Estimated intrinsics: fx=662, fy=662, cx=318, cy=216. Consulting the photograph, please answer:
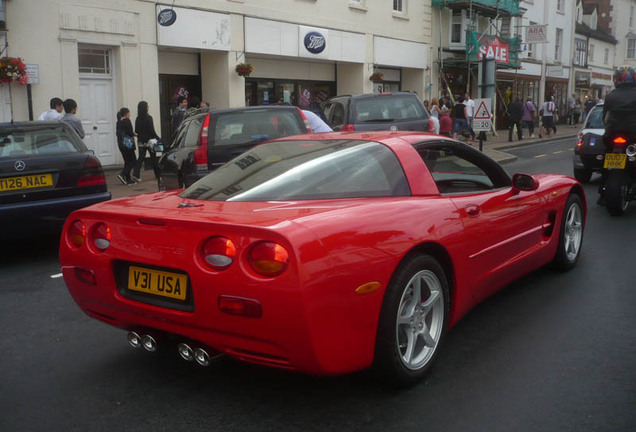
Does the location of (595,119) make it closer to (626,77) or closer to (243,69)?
(626,77)

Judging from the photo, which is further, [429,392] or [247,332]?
[429,392]

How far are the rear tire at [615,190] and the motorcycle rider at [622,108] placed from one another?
18 centimetres

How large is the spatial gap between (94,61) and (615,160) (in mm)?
11945

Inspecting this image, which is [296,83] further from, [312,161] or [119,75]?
[312,161]

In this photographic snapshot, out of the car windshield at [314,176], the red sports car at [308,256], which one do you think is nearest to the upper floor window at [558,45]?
the red sports car at [308,256]

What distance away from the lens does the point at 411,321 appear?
347 centimetres

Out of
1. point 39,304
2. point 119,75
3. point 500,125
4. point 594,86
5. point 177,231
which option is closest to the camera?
point 177,231

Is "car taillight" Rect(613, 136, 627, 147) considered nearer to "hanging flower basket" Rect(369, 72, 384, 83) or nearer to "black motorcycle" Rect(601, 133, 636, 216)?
"black motorcycle" Rect(601, 133, 636, 216)

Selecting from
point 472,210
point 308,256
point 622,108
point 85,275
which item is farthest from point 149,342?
point 622,108

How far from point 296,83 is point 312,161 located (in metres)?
19.3

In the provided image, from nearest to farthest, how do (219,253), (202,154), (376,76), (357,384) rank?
1. (219,253)
2. (357,384)
3. (202,154)
4. (376,76)

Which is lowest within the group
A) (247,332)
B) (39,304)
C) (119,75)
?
(39,304)

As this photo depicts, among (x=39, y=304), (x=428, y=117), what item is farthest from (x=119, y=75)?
(x=39, y=304)

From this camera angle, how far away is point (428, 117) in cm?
1409
